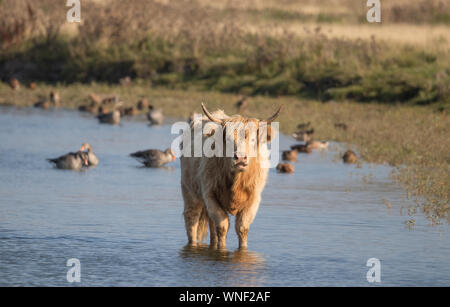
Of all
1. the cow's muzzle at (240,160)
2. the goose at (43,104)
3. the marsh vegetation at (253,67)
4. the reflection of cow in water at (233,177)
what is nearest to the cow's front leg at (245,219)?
the reflection of cow in water at (233,177)

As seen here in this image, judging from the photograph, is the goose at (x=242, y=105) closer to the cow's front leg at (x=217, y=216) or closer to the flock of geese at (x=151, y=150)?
the flock of geese at (x=151, y=150)

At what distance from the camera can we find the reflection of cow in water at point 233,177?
28.1 feet

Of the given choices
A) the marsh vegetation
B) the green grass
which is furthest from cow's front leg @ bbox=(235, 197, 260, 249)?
the green grass

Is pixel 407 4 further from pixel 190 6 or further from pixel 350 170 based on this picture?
pixel 350 170

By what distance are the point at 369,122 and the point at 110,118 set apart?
6.08 m

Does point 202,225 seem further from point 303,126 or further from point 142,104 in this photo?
point 142,104

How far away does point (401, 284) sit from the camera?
321 inches

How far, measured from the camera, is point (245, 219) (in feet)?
30.0

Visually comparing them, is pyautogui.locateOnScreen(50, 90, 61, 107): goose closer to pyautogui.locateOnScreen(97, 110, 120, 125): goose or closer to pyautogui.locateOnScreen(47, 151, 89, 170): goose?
pyautogui.locateOnScreen(97, 110, 120, 125): goose

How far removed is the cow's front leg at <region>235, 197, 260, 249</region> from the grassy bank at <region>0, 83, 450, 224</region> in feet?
9.01

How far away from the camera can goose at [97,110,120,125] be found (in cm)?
2111

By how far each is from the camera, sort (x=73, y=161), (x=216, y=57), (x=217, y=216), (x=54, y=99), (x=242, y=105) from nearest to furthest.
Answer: (x=217, y=216)
(x=73, y=161)
(x=242, y=105)
(x=54, y=99)
(x=216, y=57)

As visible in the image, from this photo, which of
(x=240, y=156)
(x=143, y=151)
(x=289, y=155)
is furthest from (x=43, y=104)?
(x=240, y=156)

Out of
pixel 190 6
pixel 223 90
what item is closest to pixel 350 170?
pixel 223 90
